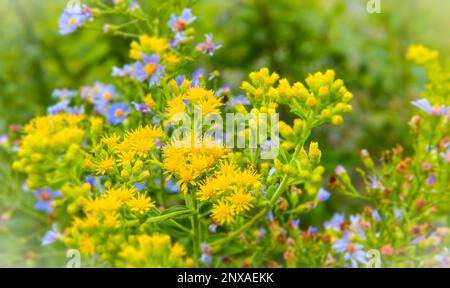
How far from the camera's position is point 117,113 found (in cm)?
104

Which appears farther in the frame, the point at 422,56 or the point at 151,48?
the point at 422,56

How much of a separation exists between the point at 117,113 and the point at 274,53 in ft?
2.83

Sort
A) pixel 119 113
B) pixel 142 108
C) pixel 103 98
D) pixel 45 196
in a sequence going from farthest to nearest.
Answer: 1. pixel 45 196
2. pixel 103 98
3. pixel 119 113
4. pixel 142 108

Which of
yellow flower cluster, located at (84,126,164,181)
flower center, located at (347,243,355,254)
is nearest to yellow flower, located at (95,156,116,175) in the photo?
yellow flower cluster, located at (84,126,164,181)

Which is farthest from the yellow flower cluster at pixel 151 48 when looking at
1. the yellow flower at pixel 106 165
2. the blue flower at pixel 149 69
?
the yellow flower at pixel 106 165

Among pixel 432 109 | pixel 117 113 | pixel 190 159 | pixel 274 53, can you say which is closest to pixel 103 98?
pixel 117 113

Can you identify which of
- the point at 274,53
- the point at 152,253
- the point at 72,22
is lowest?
the point at 152,253

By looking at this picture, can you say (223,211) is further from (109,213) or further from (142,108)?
(142,108)

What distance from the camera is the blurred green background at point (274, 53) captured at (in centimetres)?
178

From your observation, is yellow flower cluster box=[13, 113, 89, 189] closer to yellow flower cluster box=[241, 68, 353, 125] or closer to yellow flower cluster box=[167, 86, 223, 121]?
yellow flower cluster box=[167, 86, 223, 121]

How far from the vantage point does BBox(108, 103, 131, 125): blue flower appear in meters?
1.04

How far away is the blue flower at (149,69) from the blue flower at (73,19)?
0.17m
